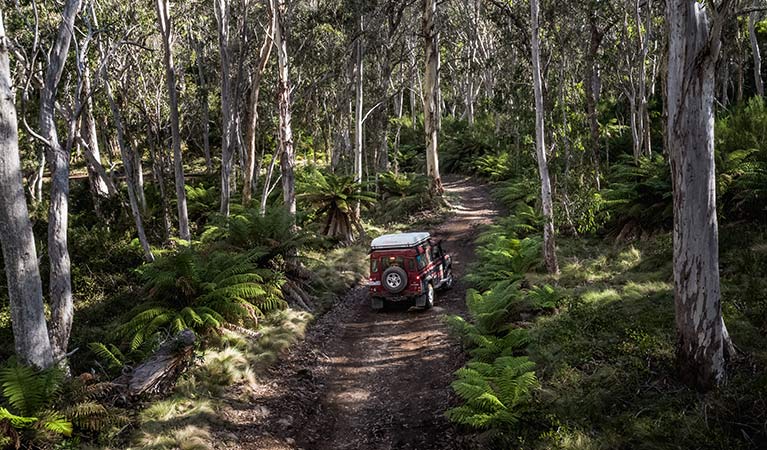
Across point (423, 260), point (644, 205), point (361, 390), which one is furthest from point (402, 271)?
point (644, 205)

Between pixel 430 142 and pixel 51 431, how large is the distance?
1876cm

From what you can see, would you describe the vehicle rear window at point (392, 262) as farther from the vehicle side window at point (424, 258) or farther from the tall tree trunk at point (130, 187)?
the tall tree trunk at point (130, 187)

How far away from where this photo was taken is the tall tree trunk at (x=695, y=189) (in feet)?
18.6

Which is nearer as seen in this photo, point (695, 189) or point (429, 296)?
point (695, 189)

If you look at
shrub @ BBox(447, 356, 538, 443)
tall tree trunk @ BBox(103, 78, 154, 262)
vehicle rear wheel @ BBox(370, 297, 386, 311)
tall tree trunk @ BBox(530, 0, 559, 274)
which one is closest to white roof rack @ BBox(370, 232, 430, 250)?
vehicle rear wheel @ BBox(370, 297, 386, 311)

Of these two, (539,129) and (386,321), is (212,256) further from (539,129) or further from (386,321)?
(539,129)

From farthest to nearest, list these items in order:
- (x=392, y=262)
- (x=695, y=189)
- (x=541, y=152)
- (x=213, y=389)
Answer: (x=392, y=262) < (x=541, y=152) < (x=213, y=389) < (x=695, y=189)

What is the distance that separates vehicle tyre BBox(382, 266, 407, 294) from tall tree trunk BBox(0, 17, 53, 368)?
698 cm

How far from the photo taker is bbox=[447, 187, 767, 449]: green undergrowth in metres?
5.37

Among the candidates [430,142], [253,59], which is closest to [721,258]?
[430,142]

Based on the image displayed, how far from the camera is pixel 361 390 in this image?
8617mm

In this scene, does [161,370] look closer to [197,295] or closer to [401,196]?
[197,295]

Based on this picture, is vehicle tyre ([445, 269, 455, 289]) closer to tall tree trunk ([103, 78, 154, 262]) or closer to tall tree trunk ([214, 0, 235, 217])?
tall tree trunk ([214, 0, 235, 217])

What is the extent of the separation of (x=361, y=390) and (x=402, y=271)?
3.90m
